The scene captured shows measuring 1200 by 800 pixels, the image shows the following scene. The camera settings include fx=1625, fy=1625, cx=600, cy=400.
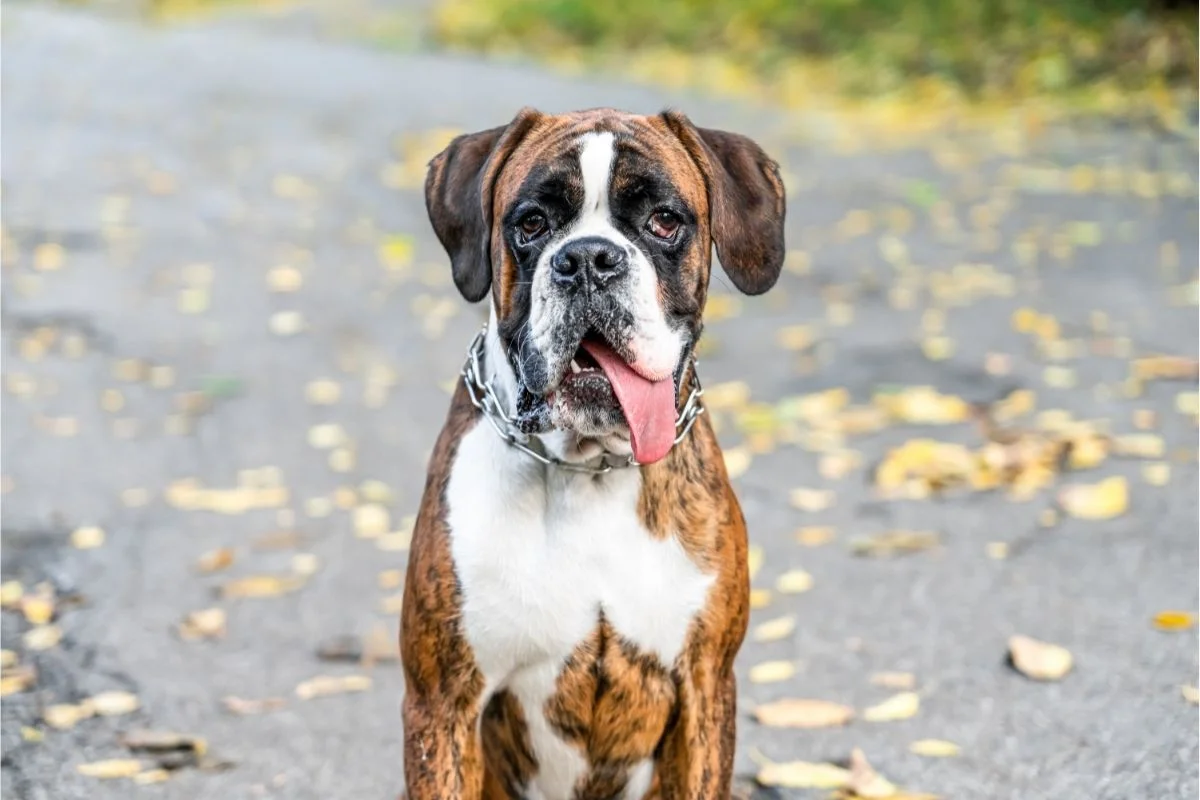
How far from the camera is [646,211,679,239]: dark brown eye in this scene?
3172 millimetres

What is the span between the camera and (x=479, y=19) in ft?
65.7

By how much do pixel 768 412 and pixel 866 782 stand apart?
333 cm

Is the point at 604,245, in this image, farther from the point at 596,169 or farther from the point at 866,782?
the point at 866,782

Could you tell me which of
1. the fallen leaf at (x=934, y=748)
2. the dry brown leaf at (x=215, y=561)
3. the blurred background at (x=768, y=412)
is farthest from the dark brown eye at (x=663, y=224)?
the dry brown leaf at (x=215, y=561)

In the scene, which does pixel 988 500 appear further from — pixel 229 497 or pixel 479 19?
pixel 479 19

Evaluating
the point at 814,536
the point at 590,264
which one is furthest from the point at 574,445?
the point at 814,536

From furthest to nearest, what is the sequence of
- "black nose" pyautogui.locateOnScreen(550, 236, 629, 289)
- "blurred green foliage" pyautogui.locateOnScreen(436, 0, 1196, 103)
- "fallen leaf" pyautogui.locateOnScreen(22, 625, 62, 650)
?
"blurred green foliage" pyautogui.locateOnScreen(436, 0, 1196, 103) < "fallen leaf" pyautogui.locateOnScreen(22, 625, 62, 650) < "black nose" pyautogui.locateOnScreen(550, 236, 629, 289)

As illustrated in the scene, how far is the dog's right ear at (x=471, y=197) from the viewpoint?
10.9 feet

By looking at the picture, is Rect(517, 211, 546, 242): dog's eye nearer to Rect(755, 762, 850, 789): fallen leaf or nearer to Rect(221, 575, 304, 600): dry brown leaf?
Rect(755, 762, 850, 789): fallen leaf

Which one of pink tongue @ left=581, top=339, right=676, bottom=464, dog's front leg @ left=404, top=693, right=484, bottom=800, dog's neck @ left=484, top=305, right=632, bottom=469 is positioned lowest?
dog's front leg @ left=404, top=693, right=484, bottom=800

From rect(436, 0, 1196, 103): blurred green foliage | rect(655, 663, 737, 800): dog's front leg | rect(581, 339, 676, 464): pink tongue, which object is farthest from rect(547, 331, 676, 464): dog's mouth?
rect(436, 0, 1196, 103): blurred green foliage

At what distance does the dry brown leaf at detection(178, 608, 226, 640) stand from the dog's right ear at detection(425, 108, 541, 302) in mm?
2236

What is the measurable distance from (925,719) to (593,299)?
1949mm

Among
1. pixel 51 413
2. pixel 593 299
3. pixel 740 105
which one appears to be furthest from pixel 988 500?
pixel 740 105
